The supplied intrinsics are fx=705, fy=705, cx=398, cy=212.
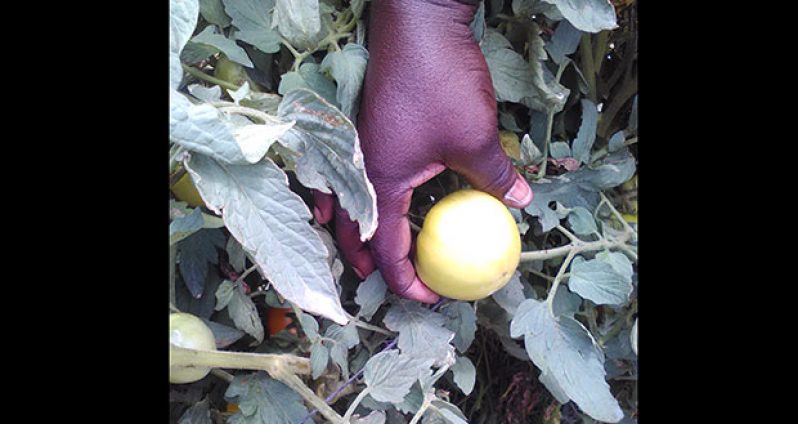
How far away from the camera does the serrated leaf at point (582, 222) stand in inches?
21.4

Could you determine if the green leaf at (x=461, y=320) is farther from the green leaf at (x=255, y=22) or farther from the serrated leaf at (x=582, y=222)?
the green leaf at (x=255, y=22)

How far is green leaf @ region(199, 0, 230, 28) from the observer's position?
471mm

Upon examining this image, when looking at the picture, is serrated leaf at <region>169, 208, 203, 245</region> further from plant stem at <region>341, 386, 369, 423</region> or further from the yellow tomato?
plant stem at <region>341, 386, 369, 423</region>

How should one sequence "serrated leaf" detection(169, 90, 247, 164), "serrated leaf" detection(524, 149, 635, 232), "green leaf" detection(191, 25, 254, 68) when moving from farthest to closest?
"serrated leaf" detection(524, 149, 635, 232) → "green leaf" detection(191, 25, 254, 68) → "serrated leaf" detection(169, 90, 247, 164)

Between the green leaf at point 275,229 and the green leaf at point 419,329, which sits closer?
the green leaf at point 275,229

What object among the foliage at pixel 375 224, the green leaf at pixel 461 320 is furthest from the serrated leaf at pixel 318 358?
the green leaf at pixel 461 320

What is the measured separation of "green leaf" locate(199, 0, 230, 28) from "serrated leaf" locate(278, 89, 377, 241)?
9cm

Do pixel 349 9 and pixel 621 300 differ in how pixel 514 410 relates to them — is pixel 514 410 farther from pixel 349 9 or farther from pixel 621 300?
pixel 349 9

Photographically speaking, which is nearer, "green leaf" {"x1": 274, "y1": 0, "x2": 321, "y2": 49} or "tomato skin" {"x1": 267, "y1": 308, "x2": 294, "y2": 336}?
"green leaf" {"x1": 274, "y1": 0, "x2": 321, "y2": 49}

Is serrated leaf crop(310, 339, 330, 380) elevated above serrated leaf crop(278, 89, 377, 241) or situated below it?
below

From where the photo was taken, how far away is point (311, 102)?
43 cm

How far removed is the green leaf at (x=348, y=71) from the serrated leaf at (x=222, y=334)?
7.0 inches

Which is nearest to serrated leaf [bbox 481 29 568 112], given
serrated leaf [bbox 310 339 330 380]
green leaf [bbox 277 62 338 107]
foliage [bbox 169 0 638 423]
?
foliage [bbox 169 0 638 423]
